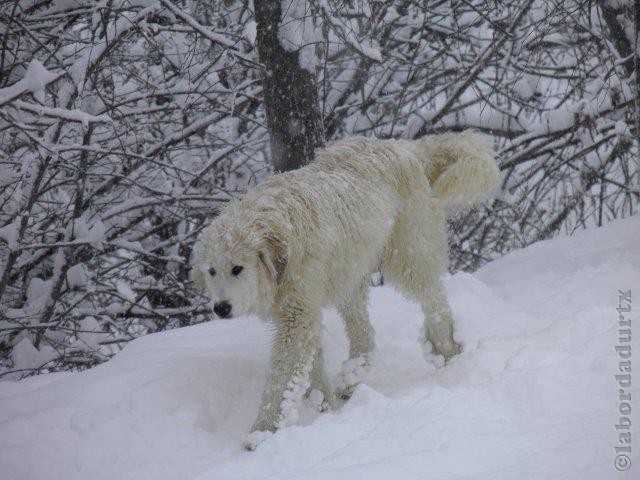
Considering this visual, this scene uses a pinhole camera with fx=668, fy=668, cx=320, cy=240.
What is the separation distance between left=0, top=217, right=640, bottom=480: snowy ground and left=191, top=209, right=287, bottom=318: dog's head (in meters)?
0.73

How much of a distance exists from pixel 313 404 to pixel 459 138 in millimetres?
2316

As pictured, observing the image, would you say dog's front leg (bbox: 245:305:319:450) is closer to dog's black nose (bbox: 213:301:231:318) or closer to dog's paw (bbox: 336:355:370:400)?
dog's black nose (bbox: 213:301:231:318)

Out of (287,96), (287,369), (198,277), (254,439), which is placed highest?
(287,96)

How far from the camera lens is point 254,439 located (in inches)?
154

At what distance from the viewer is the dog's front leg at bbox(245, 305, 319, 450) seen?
13.5 ft

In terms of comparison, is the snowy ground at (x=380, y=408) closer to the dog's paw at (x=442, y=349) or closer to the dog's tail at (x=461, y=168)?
the dog's paw at (x=442, y=349)

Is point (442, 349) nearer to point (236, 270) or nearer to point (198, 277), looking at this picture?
point (236, 270)

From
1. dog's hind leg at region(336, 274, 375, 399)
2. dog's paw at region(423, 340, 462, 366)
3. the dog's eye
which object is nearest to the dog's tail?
dog's hind leg at region(336, 274, 375, 399)

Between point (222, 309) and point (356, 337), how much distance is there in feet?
4.31

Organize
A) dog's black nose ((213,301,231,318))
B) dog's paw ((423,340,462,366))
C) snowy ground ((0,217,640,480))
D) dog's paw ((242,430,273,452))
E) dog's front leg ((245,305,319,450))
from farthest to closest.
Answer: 1. dog's paw ((423,340,462,366))
2. dog's black nose ((213,301,231,318))
3. dog's front leg ((245,305,319,450))
4. dog's paw ((242,430,273,452))
5. snowy ground ((0,217,640,480))

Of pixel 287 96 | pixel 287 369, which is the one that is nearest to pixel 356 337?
pixel 287 369

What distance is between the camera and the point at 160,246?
25.8 ft

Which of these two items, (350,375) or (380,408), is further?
(350,375)

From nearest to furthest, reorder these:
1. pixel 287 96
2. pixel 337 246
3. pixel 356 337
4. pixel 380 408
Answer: pixel 380 408 < pixel 337 246 < pixel 356 337 < pixel 287 96
